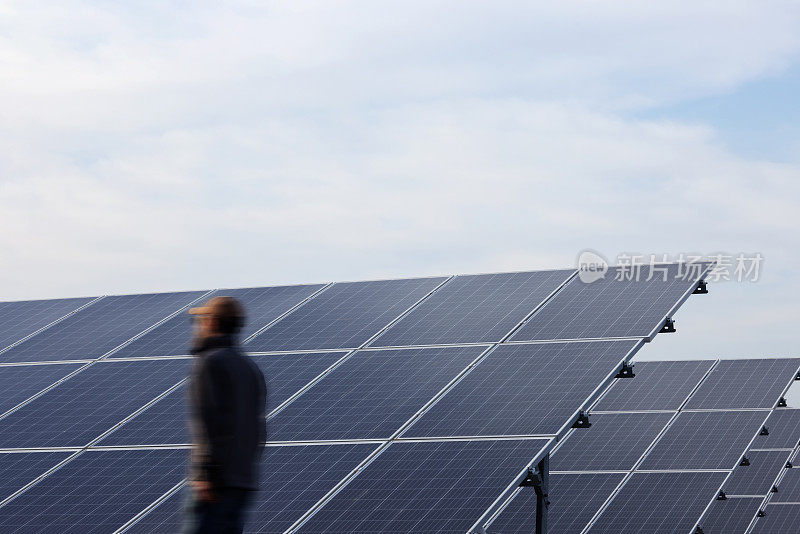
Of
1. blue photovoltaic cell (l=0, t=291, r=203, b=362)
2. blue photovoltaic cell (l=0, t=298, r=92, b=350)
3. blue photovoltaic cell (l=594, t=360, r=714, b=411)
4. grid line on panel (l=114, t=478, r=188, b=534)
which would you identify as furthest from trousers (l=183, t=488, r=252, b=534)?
blue photovoltaic cell (l=594, t=360, r=714, b=411)

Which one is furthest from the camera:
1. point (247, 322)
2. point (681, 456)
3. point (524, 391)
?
point (681, 456)

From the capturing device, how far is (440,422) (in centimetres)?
1311

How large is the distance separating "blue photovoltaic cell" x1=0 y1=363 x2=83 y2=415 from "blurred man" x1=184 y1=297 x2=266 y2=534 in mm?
10193

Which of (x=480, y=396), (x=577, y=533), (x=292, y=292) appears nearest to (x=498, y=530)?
(x=577, y=533)

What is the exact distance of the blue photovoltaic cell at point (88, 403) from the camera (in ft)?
47.9

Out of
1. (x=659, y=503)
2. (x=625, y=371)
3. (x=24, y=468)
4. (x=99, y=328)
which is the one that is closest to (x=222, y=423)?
(x=625, y=371)

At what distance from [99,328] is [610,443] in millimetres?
11699

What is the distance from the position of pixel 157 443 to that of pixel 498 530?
8856 millimetres

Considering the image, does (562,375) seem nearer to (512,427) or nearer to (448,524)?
(512,427)

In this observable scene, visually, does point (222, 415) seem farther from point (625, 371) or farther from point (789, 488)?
point (789, 488)

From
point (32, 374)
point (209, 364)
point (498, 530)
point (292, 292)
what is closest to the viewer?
point (209, 364)

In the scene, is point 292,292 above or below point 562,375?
above

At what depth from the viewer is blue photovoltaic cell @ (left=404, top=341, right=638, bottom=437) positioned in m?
12.7

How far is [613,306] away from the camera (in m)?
14.9
